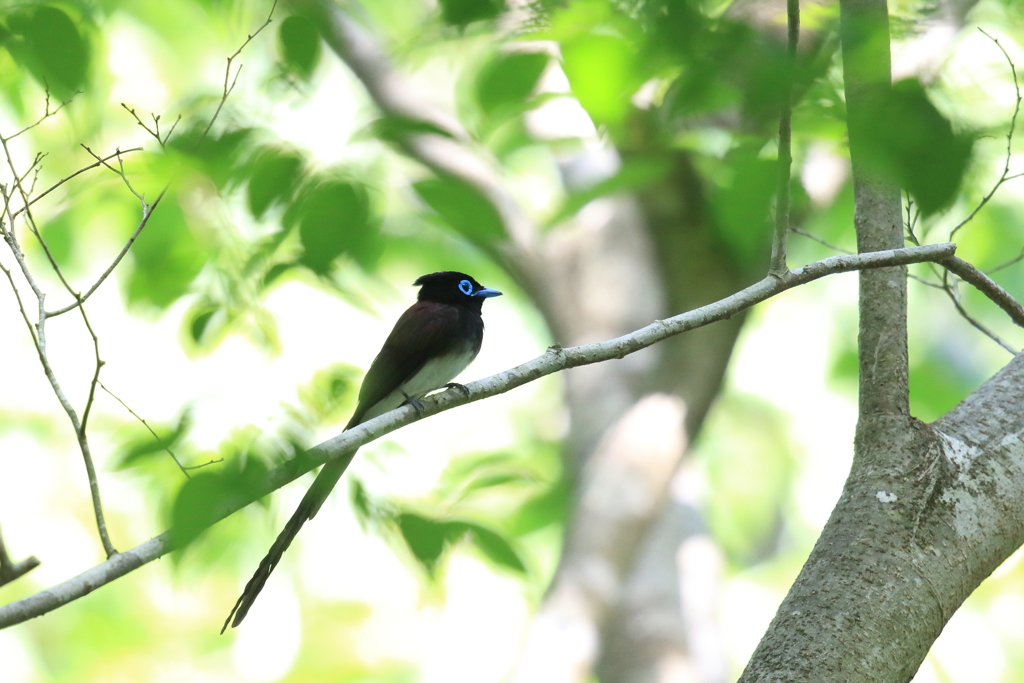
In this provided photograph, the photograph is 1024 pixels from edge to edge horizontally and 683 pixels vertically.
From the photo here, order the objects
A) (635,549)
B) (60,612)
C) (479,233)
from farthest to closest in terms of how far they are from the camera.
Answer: (60,612) < (635,549) < (479,233)

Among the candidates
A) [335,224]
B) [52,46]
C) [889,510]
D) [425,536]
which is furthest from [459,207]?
[889,510]

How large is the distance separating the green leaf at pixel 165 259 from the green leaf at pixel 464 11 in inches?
44.9

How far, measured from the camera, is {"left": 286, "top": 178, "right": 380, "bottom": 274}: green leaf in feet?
5.26

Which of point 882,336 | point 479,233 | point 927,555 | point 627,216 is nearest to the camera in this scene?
point 479,233

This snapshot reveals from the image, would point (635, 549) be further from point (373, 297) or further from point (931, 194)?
point (931, 194)

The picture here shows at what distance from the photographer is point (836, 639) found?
191cm

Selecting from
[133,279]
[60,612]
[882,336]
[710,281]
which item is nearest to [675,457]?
[710,281]

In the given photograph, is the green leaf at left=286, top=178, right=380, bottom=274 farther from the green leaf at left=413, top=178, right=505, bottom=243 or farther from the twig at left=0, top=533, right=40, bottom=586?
the twig at left=0, top=533, right=40, bottom=586

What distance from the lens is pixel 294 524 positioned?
3.13 m

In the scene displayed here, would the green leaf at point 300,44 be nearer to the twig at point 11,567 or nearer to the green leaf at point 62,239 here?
the twig at point 11,567

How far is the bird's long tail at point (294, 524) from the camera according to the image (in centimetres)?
271

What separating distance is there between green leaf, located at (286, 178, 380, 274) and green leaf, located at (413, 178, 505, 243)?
13 cm

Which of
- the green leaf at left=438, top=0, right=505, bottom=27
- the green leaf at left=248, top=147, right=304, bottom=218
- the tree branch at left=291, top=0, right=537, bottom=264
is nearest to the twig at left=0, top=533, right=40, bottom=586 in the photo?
the green leaf at left=248, top=147, right=304, bottom=218

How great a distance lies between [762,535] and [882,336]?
36.8 ft
